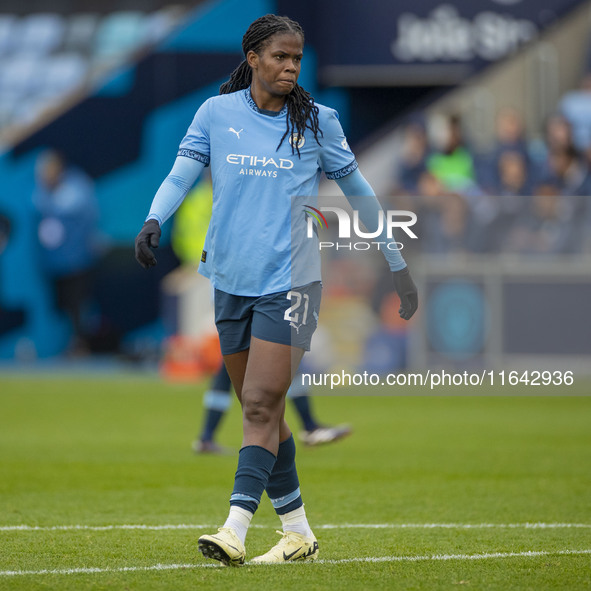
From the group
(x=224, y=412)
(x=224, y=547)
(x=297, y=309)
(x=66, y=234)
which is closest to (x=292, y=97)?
(x=297, y=309)

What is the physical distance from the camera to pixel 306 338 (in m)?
4.95

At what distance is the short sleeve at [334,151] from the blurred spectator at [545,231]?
1082cm

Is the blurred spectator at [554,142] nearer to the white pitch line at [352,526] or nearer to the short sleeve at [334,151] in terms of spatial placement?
the white pitch line at [352,526]

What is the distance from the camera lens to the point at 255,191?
4.84 m

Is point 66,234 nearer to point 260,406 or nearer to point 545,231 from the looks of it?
point 545,231

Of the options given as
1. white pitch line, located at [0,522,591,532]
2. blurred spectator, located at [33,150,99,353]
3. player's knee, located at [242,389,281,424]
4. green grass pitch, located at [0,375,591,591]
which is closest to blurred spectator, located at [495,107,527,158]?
green grass pitch, located at [0,375,591,591]

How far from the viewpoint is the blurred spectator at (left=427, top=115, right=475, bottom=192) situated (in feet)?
61.6

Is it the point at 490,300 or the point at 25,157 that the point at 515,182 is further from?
the point at 25,157

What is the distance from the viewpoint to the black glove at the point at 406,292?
516 centimetres

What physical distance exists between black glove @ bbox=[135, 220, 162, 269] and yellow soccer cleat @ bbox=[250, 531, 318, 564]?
1.26 metres

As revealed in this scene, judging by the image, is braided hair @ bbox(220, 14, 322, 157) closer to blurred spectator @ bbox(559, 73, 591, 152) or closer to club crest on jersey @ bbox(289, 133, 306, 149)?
club crest on jersey @ bbox(289, 133, 306, 149)

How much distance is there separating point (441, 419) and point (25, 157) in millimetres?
11802

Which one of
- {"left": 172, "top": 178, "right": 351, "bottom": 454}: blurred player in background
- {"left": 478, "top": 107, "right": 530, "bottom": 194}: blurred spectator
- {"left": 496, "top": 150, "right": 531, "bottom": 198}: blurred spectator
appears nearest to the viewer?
{"left": 172, "top": 178, "right": 351, "bottom": 454}: blurred player in background

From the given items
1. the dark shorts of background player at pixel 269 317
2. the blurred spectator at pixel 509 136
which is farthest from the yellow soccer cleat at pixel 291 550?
the blurred spectator at pixel 509 136
